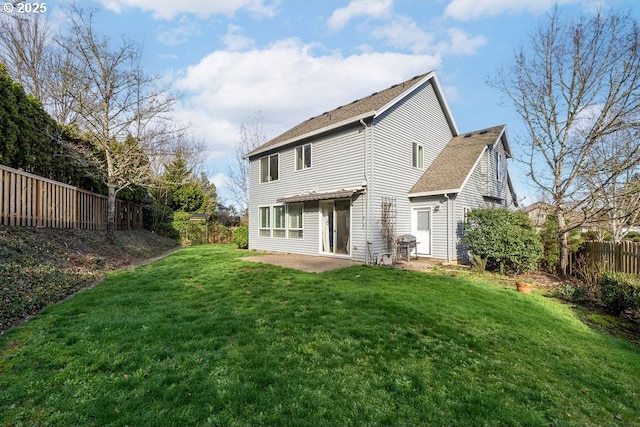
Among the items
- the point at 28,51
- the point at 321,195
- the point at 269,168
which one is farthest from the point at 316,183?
the point at 28,51

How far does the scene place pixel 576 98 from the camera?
1102 centimetres

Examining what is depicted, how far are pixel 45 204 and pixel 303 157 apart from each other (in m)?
10.1

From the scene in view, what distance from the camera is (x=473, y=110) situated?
55.3ft

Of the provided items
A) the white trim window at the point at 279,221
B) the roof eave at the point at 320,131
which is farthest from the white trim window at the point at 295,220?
the roof eave at the point at 320,131

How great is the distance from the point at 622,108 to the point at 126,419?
50.4 ft

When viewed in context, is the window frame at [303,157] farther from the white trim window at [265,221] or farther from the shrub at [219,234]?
the shrub at [219,234]

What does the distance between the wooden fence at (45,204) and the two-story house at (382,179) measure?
8293mm

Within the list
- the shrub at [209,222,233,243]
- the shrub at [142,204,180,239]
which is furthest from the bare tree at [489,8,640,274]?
the shrub at [142,204,180,239]

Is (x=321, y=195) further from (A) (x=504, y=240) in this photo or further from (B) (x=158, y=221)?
(B) (x=158, y=221)

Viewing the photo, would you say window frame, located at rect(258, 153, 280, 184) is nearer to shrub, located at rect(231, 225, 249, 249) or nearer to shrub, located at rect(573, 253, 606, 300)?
shrub, located at rect(231, 225, 249, 249)

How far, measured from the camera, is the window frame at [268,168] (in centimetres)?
1575

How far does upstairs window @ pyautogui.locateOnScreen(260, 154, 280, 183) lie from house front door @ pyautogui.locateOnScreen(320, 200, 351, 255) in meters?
→ 4.07

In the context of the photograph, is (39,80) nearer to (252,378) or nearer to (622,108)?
(252,378)

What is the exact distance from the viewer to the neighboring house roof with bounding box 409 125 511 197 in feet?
42.2
